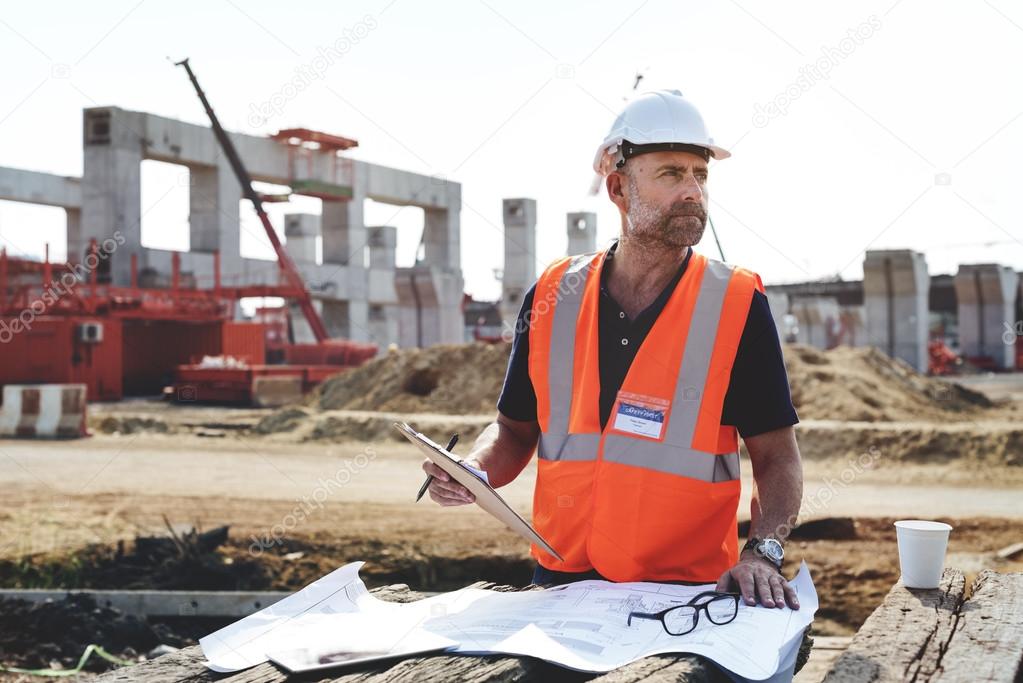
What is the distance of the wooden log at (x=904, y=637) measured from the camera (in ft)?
5.71

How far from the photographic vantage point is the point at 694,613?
1.90 m

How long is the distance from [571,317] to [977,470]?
11.8 m

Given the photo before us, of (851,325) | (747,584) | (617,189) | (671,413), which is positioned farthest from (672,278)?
(851,325)

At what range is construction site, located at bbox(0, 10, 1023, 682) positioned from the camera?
6.84 metres

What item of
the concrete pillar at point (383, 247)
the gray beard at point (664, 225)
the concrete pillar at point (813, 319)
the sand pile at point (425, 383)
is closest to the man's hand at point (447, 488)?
the gray beard at point (664, 225)

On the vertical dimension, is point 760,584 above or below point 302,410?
above

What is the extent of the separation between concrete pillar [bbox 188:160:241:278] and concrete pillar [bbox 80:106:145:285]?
9.14 ft

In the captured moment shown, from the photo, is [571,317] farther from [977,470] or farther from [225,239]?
[225,239]

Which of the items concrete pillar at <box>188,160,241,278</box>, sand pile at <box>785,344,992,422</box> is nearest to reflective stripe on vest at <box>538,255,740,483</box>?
sand pile at <box>785,344,992,422</box>

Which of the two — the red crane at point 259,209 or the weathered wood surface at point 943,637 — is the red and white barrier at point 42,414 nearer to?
the red crane at point 259,209

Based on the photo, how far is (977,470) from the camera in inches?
502

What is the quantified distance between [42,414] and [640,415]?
16252 mm

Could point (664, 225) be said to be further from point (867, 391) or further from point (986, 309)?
point (986, 309)

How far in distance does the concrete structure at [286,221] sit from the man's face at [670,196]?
26717 millimetres
